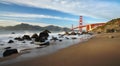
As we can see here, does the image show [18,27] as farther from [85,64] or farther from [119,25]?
[85,64]

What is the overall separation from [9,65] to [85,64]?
3.05 meters

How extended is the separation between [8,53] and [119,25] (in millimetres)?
66972

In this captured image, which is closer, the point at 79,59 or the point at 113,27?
the point at 79,59

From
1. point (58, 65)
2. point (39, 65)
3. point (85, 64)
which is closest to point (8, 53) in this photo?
point (39, 65)

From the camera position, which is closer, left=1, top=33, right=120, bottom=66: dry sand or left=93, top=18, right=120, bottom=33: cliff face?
left=1, top=33, right=120, bottom=66: dry sand

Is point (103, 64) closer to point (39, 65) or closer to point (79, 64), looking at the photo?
point (79, 64)

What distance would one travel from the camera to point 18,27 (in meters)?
96.4

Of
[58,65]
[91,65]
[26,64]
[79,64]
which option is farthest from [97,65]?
[26,64]

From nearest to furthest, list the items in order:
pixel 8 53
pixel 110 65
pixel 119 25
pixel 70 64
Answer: pixel 110 65 < pixel 70 64 < pixel 8 53 < pixel 119 25

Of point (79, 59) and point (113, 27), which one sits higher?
point (113, 27)

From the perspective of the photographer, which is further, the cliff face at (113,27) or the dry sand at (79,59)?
the cliff face at (113,27)

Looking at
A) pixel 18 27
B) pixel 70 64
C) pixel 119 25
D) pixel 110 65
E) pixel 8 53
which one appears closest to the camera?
pixel 110 65

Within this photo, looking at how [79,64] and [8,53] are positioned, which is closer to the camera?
[79,64]

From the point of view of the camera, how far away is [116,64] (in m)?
5.85
